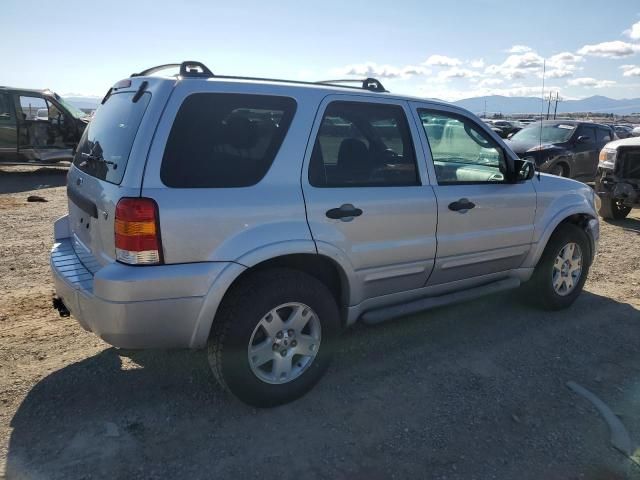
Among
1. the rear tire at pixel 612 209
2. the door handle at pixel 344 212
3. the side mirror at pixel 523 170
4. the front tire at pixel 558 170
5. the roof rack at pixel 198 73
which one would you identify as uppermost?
the roof rack at pixel 198 73

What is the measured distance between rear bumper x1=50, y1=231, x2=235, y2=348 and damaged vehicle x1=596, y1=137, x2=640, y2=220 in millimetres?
7577

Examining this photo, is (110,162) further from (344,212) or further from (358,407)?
(358,407)

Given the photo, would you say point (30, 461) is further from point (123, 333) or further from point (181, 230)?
point (181, 230)

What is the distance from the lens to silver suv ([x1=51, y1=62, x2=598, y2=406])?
105 inches

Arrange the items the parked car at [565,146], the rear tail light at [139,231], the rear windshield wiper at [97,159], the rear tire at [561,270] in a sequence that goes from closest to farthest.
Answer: the rear tail light at [139,231] < the rear windshield wiper at [97,159] < the rear tire at [561,270] < the parked car at [565,146]

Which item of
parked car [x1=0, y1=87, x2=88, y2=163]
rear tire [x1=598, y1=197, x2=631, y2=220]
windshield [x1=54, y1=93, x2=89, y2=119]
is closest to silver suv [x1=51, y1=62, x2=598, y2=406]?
rear tire [x1=598, y1=197, x2=631, y2=220]

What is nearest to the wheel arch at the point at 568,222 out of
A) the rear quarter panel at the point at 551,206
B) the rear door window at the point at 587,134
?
the rear quarter panel at the point at 551,206

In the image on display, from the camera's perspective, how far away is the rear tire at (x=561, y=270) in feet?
15.3

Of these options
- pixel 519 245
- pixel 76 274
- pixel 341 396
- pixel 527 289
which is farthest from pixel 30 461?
pixel 527 289

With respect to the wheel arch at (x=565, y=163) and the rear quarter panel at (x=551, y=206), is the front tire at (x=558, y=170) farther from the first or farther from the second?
the rear quarter panel at (x=551, y=206)

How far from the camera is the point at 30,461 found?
262 centimetres

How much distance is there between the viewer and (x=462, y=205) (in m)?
3.78

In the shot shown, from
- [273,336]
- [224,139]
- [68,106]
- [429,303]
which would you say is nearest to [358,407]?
[273,336]

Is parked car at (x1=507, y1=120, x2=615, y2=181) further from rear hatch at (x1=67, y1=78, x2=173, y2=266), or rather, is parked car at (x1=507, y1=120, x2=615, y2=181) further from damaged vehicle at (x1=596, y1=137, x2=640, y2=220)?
rear hatch at (x1=67, y1=78, x2=173, y2=266)
